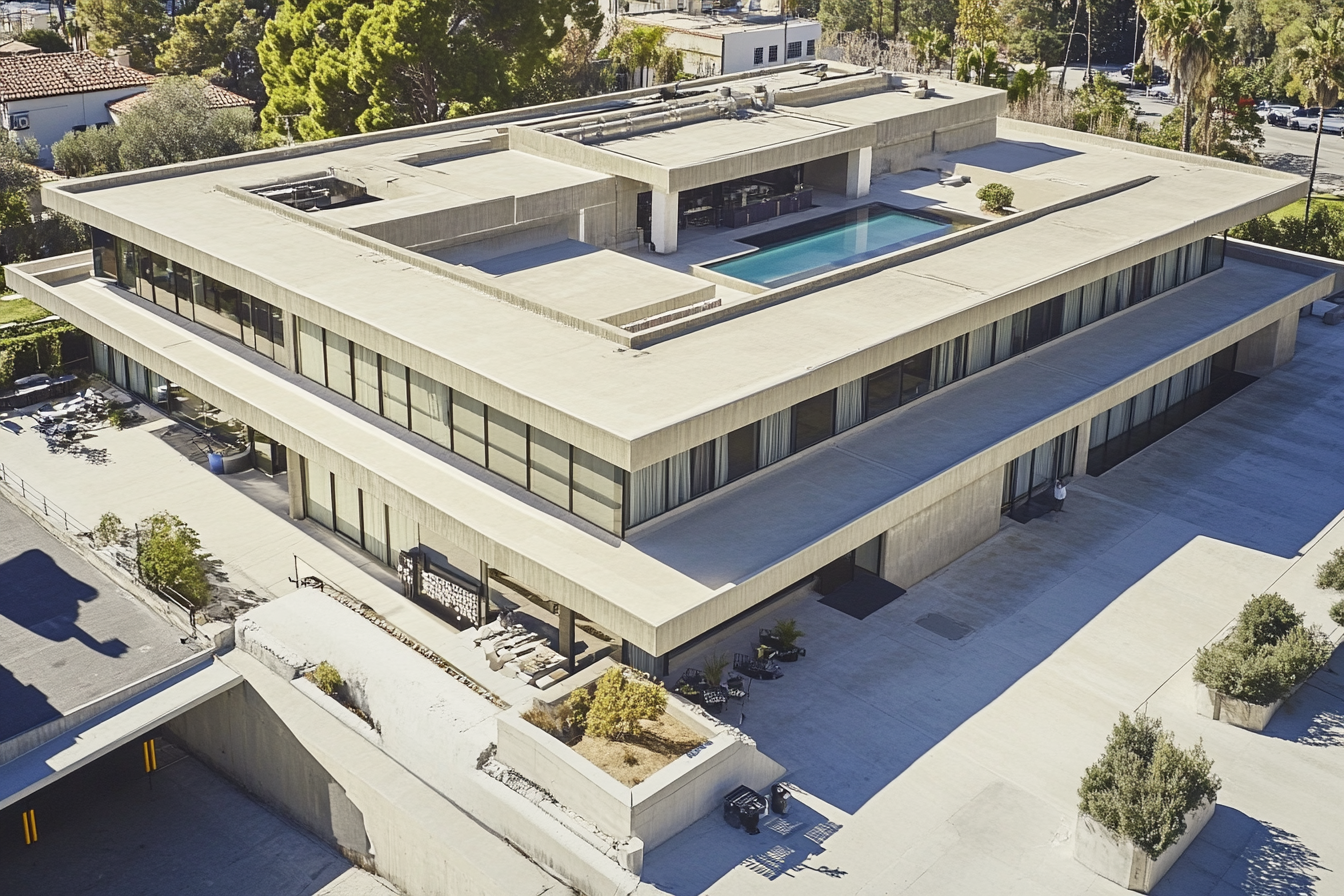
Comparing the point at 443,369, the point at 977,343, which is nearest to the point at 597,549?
the point at 443,369

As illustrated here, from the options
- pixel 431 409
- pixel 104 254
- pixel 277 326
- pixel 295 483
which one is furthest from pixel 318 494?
pixel 104 254

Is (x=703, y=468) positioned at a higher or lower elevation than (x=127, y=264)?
lower

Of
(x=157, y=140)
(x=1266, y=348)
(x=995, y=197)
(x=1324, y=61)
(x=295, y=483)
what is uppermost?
(x=1324, y=61)

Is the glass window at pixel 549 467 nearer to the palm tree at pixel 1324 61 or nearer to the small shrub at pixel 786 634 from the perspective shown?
the small shrub at pixel 786 634

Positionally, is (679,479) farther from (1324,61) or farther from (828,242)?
(1324,61)

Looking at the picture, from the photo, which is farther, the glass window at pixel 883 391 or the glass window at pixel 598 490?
the glass window at pixel 883 391

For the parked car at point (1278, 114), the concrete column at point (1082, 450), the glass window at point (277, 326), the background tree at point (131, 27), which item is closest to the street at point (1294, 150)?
the parked car at point (1278, 114)

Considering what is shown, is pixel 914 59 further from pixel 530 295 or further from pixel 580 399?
pixel 580 399
